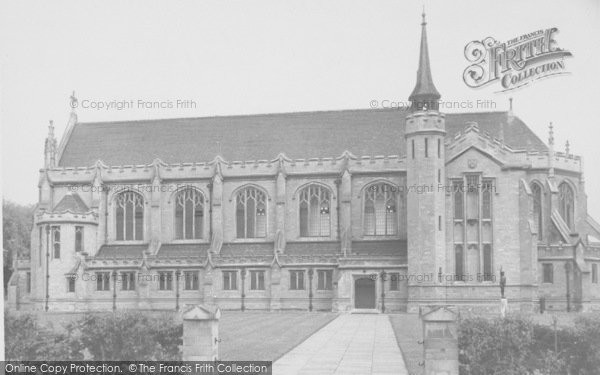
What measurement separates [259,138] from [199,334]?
1456 inches

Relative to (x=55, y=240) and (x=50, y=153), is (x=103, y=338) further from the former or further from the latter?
(x=50, y=153)

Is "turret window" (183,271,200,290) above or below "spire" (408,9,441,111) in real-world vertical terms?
below

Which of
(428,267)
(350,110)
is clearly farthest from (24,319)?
(350,110)

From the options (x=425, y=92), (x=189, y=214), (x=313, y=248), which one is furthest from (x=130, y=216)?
(x=425, y=92)

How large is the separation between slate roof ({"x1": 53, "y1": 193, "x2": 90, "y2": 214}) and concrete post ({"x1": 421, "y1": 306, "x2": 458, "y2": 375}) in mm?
37019

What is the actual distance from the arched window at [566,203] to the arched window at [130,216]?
26111mm

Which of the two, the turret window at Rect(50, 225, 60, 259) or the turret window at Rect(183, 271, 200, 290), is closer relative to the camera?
the turret window at Rect(183, 271, 200, 290)

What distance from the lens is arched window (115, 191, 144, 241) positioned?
56.2 metres

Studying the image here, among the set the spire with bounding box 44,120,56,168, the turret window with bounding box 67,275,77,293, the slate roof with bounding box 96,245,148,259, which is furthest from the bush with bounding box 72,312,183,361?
the spire with bounding box 44,120,56,168

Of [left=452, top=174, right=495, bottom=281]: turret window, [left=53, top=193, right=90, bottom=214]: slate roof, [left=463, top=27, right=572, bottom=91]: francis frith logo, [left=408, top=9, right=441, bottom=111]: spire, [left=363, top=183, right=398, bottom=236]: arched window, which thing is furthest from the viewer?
[left=53, top=193, right=90, bottom=214]: slate roof

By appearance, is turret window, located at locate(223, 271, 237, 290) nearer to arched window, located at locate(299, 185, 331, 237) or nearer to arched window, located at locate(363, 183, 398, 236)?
arched window, located at locate(299, 185, 331, 237)

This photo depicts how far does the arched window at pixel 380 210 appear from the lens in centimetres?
5506

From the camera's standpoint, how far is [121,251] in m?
55.3

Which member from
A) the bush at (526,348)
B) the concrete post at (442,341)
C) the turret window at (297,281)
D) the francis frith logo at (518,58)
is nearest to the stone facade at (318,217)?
the turret window at (297,281)
